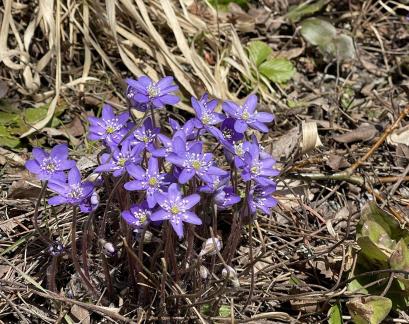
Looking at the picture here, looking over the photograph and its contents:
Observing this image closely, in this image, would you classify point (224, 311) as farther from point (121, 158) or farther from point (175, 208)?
point (121, 158)

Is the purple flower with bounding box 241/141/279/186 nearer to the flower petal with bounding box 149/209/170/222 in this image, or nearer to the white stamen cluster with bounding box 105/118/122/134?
the flower petal with bounding box 149/209/170/222

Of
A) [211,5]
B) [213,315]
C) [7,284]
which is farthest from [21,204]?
[211,5]

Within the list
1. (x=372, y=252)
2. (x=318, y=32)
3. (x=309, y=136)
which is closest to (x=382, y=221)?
(x=372, y=252)

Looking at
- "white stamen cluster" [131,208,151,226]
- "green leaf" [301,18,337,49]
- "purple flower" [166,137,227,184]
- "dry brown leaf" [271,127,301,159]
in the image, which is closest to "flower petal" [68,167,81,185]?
"white stamen cluster" [131,208,151,226]

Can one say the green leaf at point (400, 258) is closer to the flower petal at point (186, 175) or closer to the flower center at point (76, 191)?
the flower petal at point (186, 175)

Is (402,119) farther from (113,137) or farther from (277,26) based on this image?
(113,137)

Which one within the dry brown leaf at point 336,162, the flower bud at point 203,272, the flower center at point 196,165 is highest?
the flower center at point 196,165

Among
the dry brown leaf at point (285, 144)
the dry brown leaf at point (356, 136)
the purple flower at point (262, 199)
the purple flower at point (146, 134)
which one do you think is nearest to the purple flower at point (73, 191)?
the purple flower at point (146, 134)
